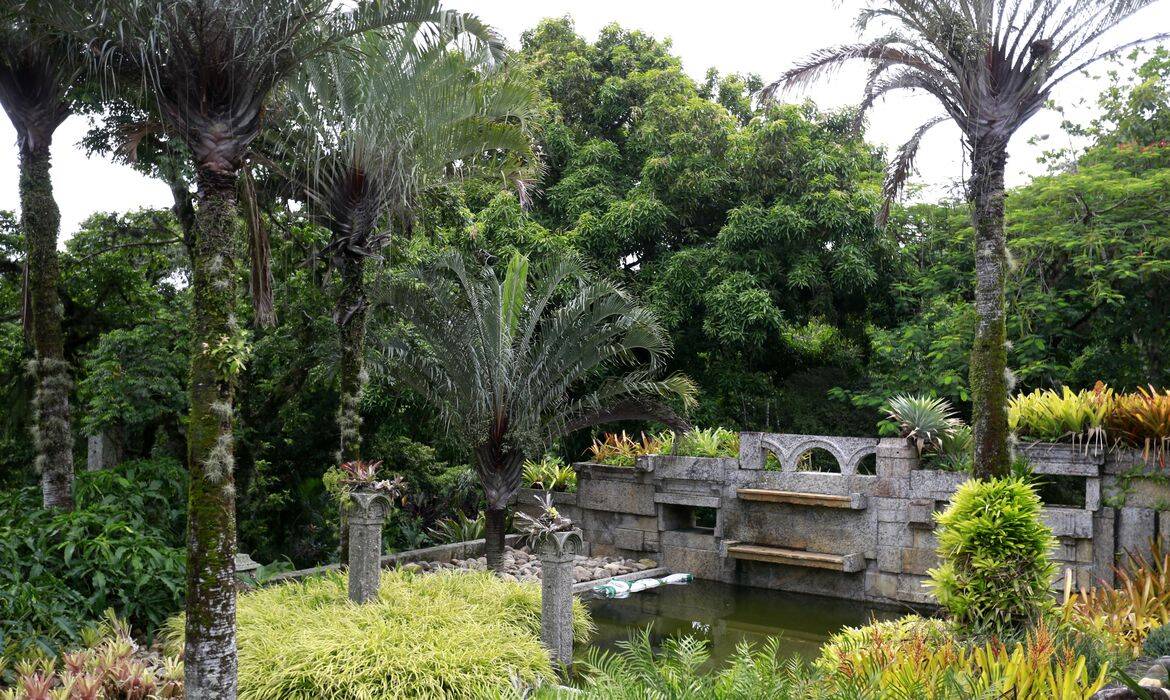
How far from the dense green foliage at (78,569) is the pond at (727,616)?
377cm

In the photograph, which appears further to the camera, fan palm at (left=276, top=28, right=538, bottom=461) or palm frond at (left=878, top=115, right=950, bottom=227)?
palm frond at (left=878, top=115, right=950, bottom=227)

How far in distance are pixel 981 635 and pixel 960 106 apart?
4.77 m

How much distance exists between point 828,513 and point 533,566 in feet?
12.7

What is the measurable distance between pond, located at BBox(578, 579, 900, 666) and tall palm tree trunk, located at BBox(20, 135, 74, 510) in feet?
16.9

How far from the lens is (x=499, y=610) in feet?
25.1

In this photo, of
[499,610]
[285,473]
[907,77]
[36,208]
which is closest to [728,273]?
[907,77]

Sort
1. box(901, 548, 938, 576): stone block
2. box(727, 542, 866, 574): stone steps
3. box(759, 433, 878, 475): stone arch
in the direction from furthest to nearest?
1. box(759, 433, 878, 475): stone arch
2. box(727, 542, 866, 574): stone steps
3. box(901, 548, 938, 576): stone block

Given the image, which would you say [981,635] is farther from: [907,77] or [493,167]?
[493,167]

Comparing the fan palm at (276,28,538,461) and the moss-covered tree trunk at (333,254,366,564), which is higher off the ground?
the fan palm at (276,28,538,461)

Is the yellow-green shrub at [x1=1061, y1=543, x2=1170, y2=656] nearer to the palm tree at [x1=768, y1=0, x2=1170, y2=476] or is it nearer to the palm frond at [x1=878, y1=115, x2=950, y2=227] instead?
the palm tree at [x1=768, y1=0, x2=1170, y2=476]

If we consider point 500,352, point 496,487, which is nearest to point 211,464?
point 500,352

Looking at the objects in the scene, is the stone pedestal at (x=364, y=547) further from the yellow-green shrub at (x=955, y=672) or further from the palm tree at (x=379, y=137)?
the yellow-green shrub at (x=955, y=672)

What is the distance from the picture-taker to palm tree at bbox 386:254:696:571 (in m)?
10.4

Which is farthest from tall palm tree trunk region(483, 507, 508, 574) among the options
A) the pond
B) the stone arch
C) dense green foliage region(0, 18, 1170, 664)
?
the stone arch
